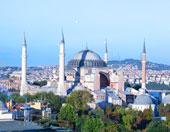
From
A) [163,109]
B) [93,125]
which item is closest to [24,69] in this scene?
[163,109]

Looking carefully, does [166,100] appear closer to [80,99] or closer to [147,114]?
[80,99]

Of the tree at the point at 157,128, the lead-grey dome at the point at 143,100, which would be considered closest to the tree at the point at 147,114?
the lead-grey dome at the point at 143,100

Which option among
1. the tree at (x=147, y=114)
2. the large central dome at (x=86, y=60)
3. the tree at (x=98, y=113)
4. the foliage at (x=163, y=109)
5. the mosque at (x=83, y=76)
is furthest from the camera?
the large central dome at (x=86, y=60)

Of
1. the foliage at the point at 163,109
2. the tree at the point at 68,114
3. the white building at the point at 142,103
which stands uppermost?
the white building at the point at 142,103

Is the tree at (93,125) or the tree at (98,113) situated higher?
the tree at (98,113)

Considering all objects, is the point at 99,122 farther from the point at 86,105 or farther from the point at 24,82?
the point at 24,82

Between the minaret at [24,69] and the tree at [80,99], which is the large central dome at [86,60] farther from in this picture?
the tree at [80,99]

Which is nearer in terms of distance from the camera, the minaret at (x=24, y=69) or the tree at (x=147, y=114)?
the tree at (x=147, y=114)
